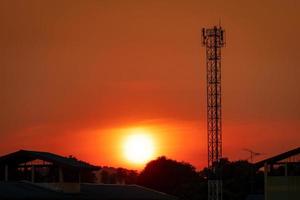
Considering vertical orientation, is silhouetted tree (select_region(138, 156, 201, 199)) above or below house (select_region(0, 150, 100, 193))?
above

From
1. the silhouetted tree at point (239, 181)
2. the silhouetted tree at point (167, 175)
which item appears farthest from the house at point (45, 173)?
the silhouetted tree at point (167, 175)

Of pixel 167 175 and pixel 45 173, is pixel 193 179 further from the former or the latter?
pixel 45 173

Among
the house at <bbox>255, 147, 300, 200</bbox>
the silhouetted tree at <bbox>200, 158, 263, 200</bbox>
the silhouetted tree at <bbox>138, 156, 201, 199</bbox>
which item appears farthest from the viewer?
the silhouetted tree at <bbox>138, 156, 201, 199</bbox>

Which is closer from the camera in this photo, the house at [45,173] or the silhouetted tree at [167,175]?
the house at [45,173]

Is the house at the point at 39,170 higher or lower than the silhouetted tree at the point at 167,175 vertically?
lower

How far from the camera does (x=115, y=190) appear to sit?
3137 inches

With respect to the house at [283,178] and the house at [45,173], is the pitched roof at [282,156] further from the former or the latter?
the house at [45,173]

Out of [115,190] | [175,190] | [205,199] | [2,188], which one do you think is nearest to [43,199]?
[2,188]

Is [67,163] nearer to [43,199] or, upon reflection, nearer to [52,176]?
[52,176]

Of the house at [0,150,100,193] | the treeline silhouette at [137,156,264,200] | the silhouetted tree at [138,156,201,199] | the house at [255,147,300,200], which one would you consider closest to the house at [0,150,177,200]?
the house at [0,150,100,193]

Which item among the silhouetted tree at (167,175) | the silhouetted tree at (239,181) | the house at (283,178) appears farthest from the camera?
the silhouetted tree at (167,175)

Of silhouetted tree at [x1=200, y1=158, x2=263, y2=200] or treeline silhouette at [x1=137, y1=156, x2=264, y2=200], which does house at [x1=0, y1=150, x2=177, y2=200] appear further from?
silhouetted tree at [x1=200, y1=158, x2=263, y2=200]

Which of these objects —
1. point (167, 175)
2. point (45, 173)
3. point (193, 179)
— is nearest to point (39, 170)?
point (45, 173)

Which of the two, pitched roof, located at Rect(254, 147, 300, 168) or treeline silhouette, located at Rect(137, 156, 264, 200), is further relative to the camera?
treeline silhouette, located at Rect(137, 156, 264, 200)
